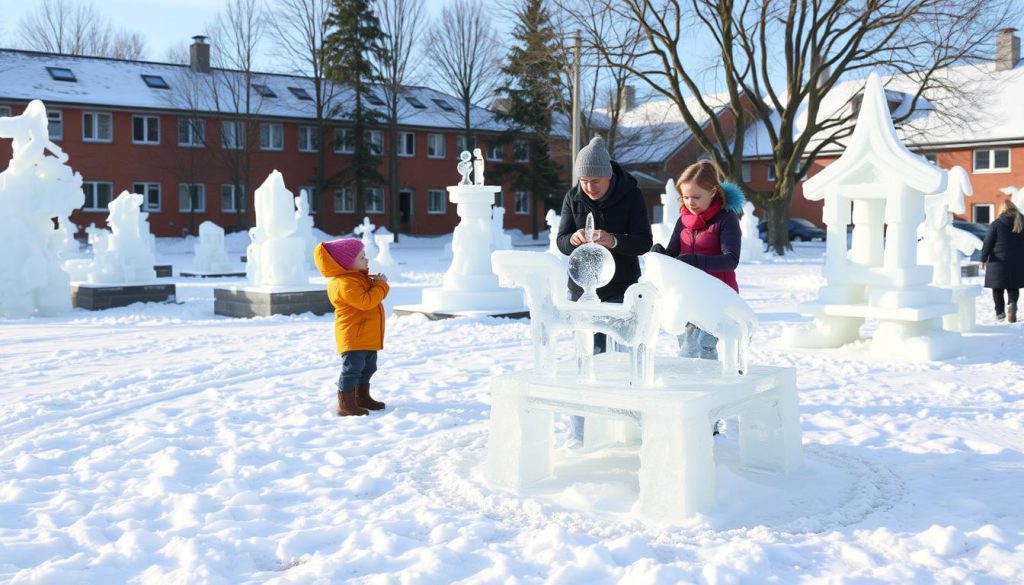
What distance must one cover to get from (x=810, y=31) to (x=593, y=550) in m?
26.2

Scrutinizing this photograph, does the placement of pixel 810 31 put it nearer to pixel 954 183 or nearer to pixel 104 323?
pixel 954 183

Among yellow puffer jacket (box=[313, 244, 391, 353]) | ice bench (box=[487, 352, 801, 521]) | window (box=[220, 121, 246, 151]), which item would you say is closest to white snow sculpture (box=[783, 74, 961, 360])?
ice bench (box=[487, 352, 801, 521])

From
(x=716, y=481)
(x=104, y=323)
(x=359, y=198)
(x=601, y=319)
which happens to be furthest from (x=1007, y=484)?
(x=359, y=198)

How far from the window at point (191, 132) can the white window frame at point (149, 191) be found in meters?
2.06

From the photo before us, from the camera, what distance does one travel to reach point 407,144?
4512 centimetres

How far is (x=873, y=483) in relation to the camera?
4.79 m

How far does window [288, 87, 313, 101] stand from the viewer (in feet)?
141

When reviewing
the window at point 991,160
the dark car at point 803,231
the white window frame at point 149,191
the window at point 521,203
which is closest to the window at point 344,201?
the white window frame at point 149,191

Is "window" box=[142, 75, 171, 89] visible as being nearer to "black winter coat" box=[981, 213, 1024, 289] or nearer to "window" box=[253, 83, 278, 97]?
"window" box=[253, 83, 278, 97]

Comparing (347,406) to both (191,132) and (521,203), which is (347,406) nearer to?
(191,132)

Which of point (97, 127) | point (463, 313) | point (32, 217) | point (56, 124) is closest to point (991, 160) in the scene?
point (463, 313)

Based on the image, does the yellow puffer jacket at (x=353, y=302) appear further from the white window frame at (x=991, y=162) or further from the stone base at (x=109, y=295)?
the white window frame at (x=991, y=162)

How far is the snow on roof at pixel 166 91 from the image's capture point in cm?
3634

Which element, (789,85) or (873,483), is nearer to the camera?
(873,483)
